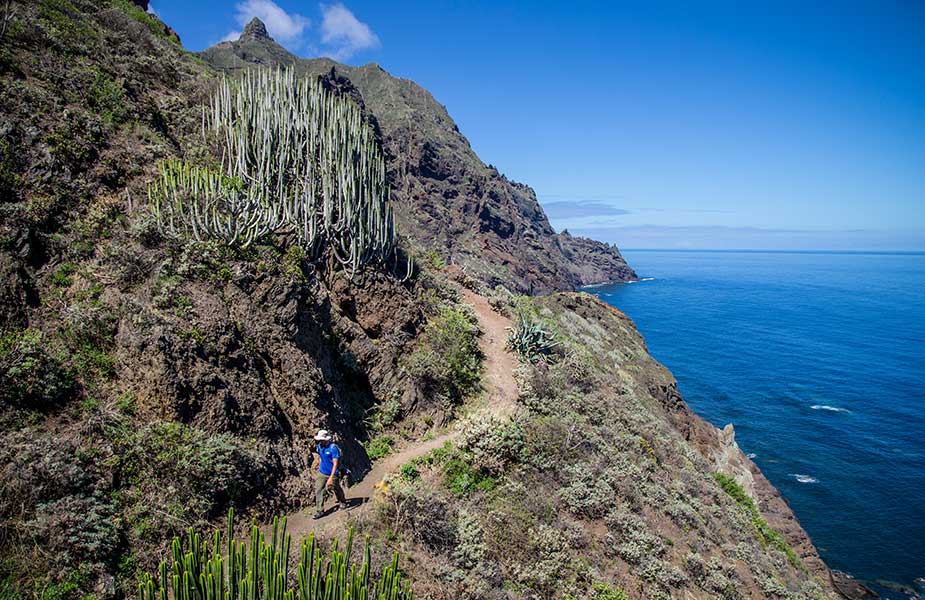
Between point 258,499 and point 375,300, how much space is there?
21.9ft

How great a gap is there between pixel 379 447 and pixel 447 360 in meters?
3.37

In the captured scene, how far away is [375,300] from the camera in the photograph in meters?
13.4

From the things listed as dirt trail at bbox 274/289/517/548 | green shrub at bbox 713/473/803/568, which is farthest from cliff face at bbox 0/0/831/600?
green shrub at bbox 713/473/803/568

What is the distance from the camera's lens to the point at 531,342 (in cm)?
1705

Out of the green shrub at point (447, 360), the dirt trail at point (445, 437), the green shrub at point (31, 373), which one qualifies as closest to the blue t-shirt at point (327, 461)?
the dirt trail at point (445, 437)

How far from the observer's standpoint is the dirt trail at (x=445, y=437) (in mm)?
7707

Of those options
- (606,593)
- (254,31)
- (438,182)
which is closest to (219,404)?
(606,593)

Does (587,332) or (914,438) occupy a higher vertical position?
(587,332)

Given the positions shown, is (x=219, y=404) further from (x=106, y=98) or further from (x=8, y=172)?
(x=106, y=98)

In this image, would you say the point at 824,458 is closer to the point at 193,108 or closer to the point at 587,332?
the point at 587,332

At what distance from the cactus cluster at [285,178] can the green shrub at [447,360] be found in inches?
116

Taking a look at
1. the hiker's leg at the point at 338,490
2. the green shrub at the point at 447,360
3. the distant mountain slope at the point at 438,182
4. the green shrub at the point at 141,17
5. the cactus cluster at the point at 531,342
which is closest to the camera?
the hiker's leg at the point at 338,490

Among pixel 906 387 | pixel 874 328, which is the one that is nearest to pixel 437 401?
pixel 906 387

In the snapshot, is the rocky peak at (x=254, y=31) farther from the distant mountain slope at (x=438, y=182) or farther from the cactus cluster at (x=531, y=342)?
the cactus cluster at (x=531, y=342)
